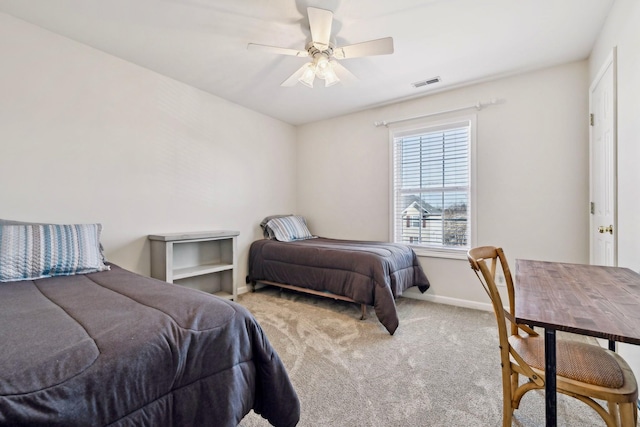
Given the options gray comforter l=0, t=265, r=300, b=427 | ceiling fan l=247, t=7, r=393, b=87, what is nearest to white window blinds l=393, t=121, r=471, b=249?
ceiling fan l=247, t=7, r=393, b=87

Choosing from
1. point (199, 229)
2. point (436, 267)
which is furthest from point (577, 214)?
point (199, 229)

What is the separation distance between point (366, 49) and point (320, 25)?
0.37m

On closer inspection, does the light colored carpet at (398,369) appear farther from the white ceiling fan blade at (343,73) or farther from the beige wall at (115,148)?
the white ceiling fan blade at (343,73)

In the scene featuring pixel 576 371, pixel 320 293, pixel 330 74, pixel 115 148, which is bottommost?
pixel 320 293

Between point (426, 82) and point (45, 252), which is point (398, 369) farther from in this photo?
point (426, 82)

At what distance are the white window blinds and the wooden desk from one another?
183cm

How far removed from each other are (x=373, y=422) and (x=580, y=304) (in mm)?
1089

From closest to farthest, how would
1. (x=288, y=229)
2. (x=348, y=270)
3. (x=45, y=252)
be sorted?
(x=45, y=252)
(x=348, y=270)
(x=288, y=229)

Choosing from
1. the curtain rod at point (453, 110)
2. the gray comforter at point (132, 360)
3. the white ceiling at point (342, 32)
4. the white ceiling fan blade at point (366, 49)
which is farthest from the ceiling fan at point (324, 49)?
the gray comforter at point (132, 360)

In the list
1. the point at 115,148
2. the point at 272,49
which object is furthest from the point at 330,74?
the point at 115,148

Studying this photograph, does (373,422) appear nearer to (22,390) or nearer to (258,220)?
(22,390)

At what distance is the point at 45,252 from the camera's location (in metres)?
1.78

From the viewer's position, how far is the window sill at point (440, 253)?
10.4 ft

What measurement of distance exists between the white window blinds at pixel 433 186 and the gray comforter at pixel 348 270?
1.33 ft
